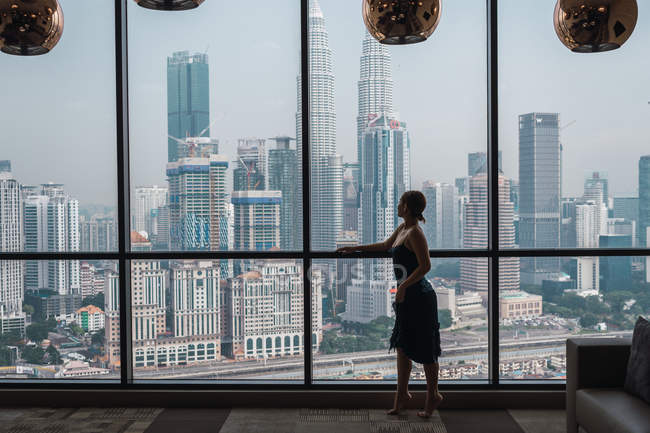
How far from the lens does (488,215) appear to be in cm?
385

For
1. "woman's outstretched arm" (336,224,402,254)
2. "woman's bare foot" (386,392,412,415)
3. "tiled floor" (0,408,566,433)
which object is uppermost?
"woman's outstretched arm" (336,224,402,254)

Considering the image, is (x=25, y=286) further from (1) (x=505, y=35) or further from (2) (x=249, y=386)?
(1) (x=505, y=35)

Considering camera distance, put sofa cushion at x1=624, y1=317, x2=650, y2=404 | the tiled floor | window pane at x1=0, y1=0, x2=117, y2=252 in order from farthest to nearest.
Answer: window pane at x1=0, y1=0, x2=117, y2=252 → the tiled floor → sofa cushion at x1=624, y1=317, x2=650, y2=404

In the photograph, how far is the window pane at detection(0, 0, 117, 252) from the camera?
3.90 metres

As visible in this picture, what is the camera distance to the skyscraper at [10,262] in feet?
12.8

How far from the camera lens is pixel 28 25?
6.77 feet

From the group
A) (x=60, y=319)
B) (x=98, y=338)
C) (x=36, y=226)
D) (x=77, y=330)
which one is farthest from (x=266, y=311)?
(x=36, y=226)

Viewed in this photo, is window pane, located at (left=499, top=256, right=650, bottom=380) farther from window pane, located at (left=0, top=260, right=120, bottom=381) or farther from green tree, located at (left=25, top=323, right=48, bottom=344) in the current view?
green tree, located at (left=25, top=323, right=48, bottom=344)

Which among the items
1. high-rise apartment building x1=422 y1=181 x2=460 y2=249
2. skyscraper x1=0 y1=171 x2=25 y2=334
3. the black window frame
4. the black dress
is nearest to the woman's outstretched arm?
the black window frame

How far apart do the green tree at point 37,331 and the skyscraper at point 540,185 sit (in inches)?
140

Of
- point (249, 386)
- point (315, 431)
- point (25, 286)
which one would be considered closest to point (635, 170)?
point (315, 431)

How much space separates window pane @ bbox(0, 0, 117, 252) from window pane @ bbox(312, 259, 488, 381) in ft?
5.52

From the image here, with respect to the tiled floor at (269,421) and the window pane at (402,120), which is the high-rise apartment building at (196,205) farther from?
the tiled floor at (269,421)

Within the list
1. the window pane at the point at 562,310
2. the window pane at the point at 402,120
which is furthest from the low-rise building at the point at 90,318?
the window pane at the point at 562,310
